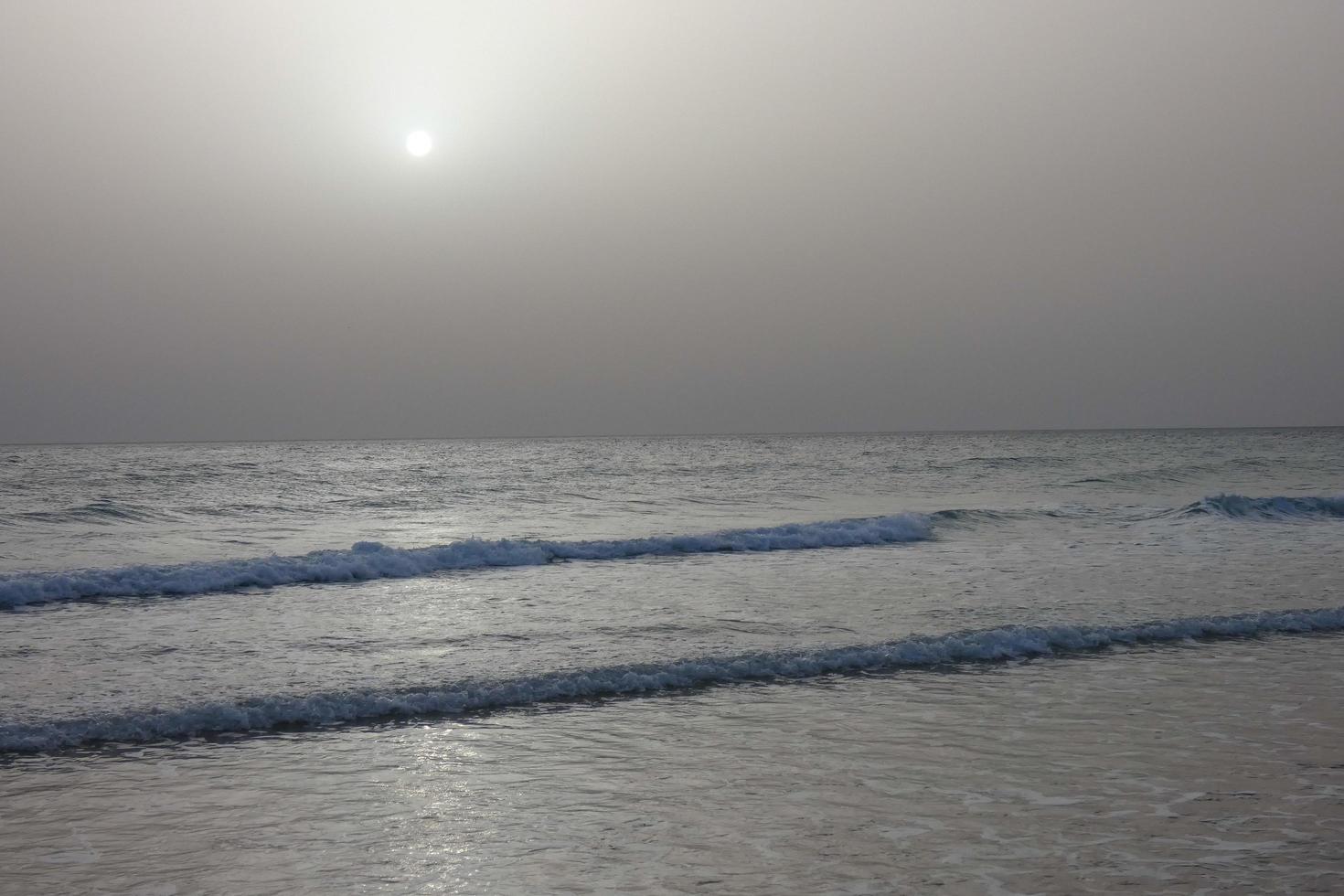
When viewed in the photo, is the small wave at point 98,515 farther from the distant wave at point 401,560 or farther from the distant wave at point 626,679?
the distant wave at point 626,679

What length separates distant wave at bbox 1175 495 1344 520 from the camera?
113 ft

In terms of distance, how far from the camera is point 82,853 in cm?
648

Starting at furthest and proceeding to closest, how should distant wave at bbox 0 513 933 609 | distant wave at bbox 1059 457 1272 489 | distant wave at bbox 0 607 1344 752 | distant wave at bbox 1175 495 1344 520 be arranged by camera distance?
distant wave at bbox 1059 457 1272 489
distant wave at bbox 1175 495 1344 520
distant wave at bbox 0 513 933 609
distant wave at bbox 0 607 1344 752

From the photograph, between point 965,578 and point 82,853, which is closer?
point 82,853

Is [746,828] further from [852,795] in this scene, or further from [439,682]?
[439,682]

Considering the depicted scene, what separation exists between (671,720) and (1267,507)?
1302 inches

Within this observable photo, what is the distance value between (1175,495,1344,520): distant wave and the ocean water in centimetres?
1047

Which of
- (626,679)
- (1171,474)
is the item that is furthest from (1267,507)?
(626,679)

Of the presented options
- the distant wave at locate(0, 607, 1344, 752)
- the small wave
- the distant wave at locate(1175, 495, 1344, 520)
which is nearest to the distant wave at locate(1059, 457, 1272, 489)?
the distant wave at locate(1175, 495, 1344, 520)

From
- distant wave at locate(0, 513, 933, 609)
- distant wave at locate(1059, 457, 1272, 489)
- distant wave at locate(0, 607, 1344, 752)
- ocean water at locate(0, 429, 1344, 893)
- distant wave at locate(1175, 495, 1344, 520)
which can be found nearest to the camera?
ocean water at locate(0, 429, 1344, 893)

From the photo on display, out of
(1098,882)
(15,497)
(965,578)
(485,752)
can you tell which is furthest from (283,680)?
(15,497)

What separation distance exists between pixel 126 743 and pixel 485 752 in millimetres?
3241

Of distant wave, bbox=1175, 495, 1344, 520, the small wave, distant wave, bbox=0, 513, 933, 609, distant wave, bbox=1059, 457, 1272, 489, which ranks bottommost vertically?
the small wave

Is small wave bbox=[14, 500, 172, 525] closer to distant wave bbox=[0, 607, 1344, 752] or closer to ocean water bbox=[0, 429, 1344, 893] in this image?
ocean water bbox=[0, 429, 1344, 893]
